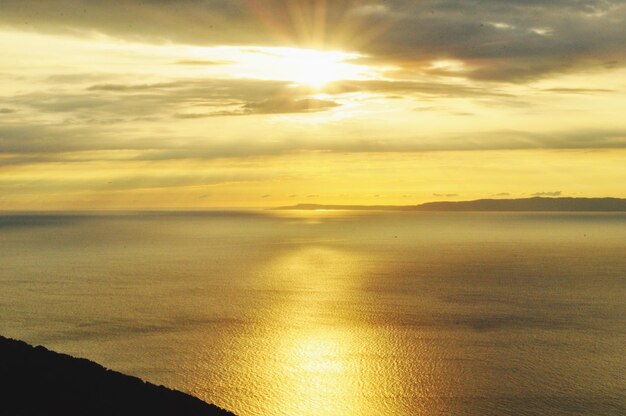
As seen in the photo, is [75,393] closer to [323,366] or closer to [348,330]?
[323,366]

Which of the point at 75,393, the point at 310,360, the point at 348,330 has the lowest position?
the point at 348,330

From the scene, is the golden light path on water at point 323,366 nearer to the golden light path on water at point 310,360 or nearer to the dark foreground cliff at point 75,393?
the golden light path on water at point 310,360

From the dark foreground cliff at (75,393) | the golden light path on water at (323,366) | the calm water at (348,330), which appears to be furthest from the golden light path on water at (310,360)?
the dark foreground cliff at (75,393)

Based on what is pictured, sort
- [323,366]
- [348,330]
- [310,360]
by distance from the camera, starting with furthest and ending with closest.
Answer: [348,330] < [310,360] < [323,366]

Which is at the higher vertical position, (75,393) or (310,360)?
(75,393)

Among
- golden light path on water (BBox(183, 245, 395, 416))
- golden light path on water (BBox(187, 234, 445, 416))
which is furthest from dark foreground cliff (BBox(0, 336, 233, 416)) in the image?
golden light path on water (BBox(183, 245, 395, 416))

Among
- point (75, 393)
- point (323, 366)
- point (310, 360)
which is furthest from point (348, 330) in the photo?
point (75, 393)

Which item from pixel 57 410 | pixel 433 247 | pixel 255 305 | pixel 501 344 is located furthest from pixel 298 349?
pixel 433 247
